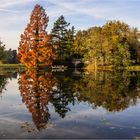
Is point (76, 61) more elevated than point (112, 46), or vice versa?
point (112, 46)

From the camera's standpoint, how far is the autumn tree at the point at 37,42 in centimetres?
8056

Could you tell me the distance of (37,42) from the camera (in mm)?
81312

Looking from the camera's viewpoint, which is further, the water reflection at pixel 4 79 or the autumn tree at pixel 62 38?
the autumn tree at pixel 62 38

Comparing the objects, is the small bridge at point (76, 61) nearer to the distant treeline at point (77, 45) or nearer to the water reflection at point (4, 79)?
the distant treeline at point (77, 45)

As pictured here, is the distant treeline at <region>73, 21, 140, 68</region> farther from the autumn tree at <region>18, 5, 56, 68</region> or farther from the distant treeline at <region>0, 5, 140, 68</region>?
the autumn tree at <region>18, 5, 56, 68</region>

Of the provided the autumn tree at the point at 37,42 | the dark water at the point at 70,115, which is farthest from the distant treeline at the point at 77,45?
the dark water at the point at 70,115

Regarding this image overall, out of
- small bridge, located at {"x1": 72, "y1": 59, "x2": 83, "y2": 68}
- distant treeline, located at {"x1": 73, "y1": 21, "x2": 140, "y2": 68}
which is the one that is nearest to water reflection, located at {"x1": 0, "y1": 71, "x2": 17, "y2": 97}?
distant treeline, located at {"x1": 73, "y1": 21, "x2": 140, "y2": 68}

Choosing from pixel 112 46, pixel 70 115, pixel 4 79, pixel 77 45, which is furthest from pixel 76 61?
pixel 70 115

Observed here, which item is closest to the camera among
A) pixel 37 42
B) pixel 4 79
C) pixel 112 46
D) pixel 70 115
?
pixel 70 115

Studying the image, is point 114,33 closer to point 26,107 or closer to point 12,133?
point 26,107

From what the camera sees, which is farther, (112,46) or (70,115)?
(112,46)

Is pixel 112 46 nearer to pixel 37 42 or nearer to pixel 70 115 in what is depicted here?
pixel 37 42

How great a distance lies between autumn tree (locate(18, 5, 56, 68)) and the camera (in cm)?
8056

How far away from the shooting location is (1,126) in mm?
16922
